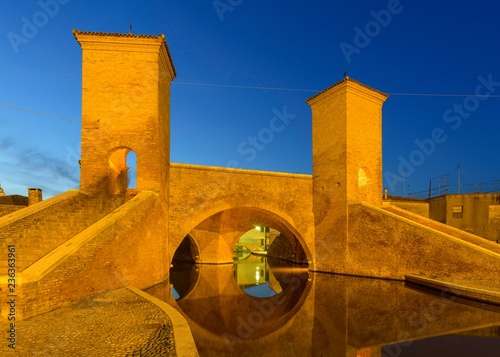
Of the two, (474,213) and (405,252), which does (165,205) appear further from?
(474,213)

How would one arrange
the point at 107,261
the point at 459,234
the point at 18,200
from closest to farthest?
the point at 107,261 < the point at 459,234 < the point at 18,200

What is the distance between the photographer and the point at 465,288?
9055 mm

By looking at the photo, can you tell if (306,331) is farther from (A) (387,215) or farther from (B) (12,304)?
(A) (387,215)

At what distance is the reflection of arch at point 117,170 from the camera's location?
454 inches

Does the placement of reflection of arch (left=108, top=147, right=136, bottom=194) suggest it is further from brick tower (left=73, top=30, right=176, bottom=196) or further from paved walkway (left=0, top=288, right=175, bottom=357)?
paved walkway (left=0, top=288, right=175, bottom=357)

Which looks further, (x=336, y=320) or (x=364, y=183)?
(x=364, y=183)

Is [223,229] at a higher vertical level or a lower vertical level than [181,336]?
lower

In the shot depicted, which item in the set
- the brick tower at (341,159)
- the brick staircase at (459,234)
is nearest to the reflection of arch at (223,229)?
the brick tower at (341,159)

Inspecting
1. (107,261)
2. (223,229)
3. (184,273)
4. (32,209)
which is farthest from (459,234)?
(32,209)

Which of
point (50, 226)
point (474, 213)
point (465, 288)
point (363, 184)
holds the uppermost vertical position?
point (363, 184)

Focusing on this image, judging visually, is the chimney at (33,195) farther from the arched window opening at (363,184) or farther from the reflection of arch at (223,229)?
the arched window opening at (363,184)

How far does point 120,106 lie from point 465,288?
12.8 metres

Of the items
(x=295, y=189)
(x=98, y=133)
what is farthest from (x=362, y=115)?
(x=98, y=133)

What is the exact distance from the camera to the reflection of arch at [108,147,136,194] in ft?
37.8
